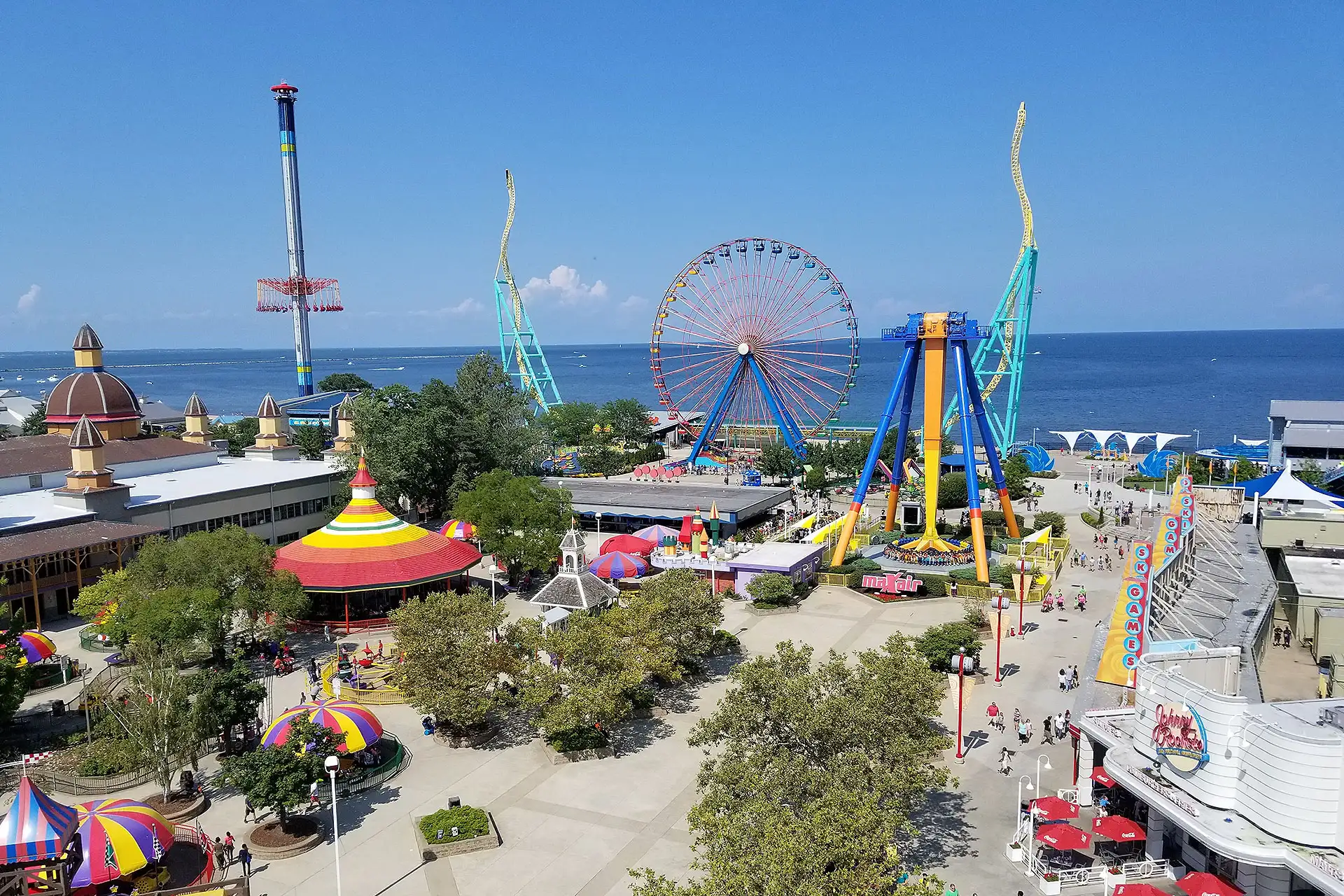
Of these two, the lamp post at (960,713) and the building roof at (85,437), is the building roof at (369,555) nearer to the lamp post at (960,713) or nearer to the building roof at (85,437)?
the building roof at (85,437)

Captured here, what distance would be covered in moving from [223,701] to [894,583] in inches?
1126

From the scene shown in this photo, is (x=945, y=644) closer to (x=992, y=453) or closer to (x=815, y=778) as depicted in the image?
(x=815, y=778)

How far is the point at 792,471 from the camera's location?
71312 millimetres

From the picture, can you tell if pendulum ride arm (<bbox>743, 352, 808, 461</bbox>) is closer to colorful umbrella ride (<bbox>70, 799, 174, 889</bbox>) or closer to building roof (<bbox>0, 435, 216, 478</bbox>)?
building roof (<bbox>0, 435, 216, 478</bbox>)

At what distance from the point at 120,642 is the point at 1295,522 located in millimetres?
45906

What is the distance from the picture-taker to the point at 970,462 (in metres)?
44.9

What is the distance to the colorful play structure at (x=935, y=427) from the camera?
146 feet

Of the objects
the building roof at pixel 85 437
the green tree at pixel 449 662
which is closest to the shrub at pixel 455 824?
the green tree at pixel 449 662

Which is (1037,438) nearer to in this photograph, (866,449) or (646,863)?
(866,449)

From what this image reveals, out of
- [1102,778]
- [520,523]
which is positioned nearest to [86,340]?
[520,523]

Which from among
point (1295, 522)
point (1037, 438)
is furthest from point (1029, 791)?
point (1037, 438)

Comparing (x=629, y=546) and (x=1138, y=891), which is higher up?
(x=629, y=546)

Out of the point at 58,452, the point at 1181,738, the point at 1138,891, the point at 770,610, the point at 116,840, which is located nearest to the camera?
the point at 1138,891

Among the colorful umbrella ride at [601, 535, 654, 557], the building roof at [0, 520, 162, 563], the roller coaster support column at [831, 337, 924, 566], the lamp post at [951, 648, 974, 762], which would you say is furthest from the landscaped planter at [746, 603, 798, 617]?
the building roof at [0, 520, 162, 563]
